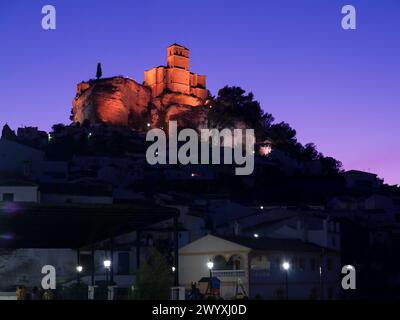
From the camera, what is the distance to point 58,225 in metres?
29.8

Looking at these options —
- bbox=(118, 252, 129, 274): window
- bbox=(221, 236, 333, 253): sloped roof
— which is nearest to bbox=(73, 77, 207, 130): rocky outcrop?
bbox=(118, 252, 129, 274): window

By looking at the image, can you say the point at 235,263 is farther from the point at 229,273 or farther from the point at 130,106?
the point at 130,106

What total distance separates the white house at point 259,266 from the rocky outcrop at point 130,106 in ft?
261

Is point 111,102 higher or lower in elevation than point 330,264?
higher

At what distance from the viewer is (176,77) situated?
142m

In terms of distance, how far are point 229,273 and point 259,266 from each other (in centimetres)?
255

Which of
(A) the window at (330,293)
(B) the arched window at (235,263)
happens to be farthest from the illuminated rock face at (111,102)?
(B) the arched window at (235,263)

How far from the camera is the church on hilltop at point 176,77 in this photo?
14150 cm

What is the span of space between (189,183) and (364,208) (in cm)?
2211

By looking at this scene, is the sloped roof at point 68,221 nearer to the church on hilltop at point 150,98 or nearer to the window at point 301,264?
the window at point 301,264

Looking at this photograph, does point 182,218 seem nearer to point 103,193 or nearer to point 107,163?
point 103,193

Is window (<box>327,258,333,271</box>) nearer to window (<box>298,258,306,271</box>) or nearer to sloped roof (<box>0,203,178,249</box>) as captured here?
window (<box>298,258,306,271</box>)

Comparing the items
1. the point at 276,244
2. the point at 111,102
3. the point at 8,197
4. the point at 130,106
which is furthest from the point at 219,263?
the point at 130,106
